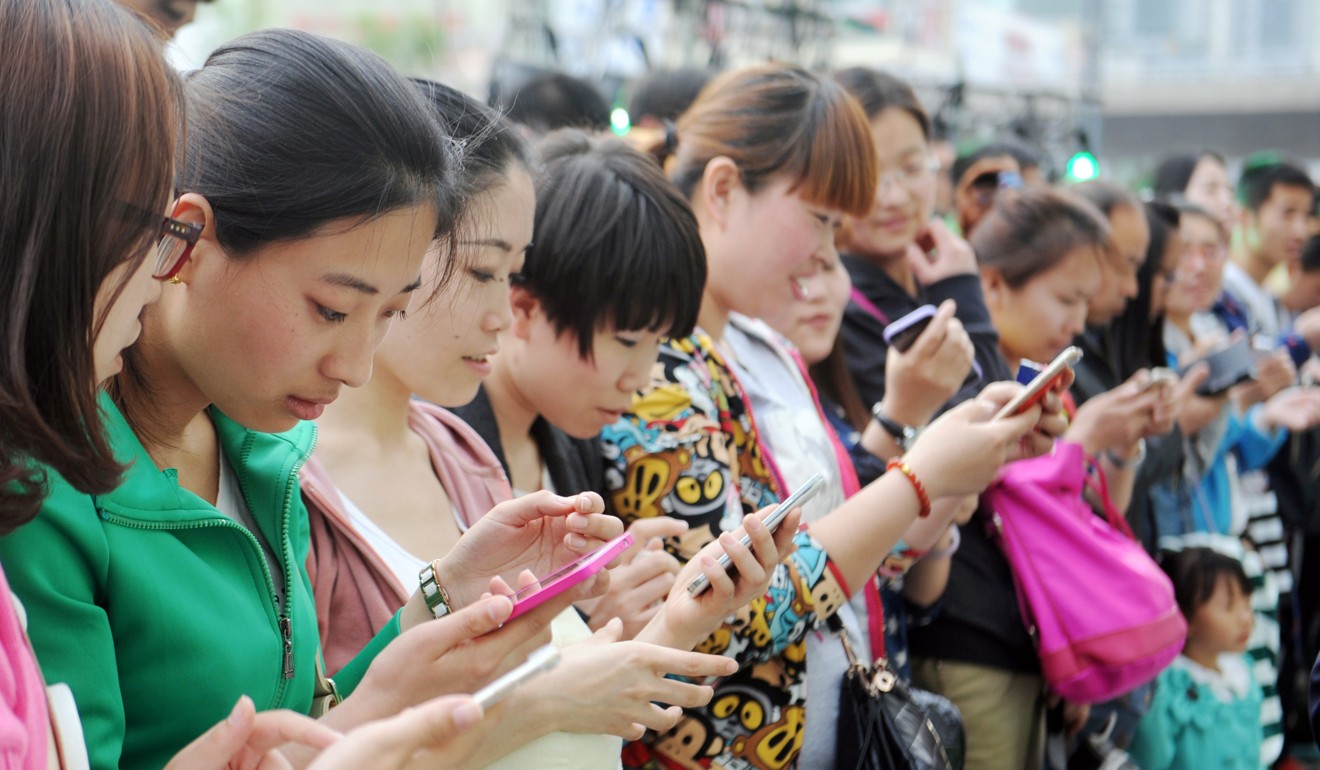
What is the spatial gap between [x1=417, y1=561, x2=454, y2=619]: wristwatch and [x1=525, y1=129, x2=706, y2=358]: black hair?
0.49 metres

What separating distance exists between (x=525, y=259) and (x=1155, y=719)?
187 cm

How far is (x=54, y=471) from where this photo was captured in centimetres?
107

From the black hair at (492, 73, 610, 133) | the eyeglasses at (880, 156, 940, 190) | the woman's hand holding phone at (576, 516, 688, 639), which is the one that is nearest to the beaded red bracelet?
the woman's hand holding phone at (576, 516, 688, 639)

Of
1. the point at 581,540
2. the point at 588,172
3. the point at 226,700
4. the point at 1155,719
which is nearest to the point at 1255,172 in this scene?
the point at 1155,719

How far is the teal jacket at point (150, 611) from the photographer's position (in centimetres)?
105

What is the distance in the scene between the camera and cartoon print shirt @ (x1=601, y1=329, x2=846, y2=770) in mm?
1832

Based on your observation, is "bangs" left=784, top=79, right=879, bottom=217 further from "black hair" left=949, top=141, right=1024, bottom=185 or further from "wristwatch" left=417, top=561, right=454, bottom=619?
"black hair" left=949, top=141, right=1024, bottom=185

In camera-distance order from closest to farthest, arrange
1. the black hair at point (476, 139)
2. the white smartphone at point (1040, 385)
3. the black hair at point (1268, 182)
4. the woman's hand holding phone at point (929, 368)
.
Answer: the black hair at point (476, 139), the white smartphone at point (1040, 385), the woman's hand holding phone at point (929, 368), the black hair at point (1268, 182)

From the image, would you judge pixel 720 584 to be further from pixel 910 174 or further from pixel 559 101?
pixel 559 101

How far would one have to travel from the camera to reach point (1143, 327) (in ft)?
11.9

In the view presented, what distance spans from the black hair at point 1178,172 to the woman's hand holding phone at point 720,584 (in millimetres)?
4763

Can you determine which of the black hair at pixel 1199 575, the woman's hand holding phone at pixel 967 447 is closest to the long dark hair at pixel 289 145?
the woman's hand holding phone at pixel 967 447

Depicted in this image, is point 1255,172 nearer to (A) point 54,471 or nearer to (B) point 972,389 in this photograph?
(B) point 972,389

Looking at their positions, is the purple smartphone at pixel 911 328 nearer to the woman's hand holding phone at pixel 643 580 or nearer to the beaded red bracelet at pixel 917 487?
the beaded red bracelet at pixel 917 487
